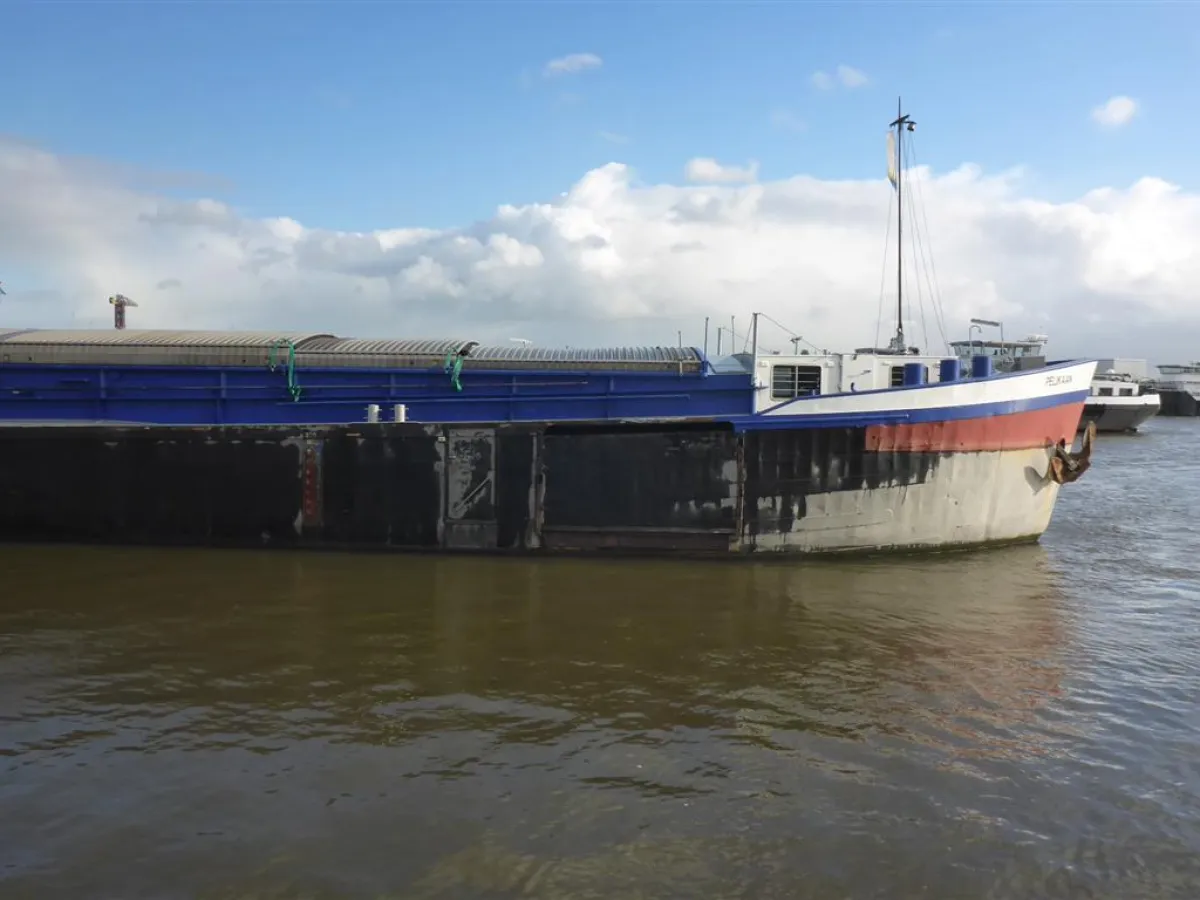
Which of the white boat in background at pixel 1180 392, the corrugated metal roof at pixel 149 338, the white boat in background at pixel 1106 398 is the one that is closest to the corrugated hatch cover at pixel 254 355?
the corrugated metal roof at pixel 149 338

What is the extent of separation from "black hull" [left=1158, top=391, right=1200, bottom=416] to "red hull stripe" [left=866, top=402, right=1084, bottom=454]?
8739cm

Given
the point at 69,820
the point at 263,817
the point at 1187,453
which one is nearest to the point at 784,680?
the point at 263,817

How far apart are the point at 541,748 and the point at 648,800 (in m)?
1.11

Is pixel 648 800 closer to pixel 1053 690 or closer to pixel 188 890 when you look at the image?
pixel 188 890

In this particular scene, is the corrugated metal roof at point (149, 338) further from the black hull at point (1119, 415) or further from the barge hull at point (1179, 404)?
the barge hull at point (1179, 404)

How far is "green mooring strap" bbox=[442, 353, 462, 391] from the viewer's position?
15047mm

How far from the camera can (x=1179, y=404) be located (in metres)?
85.2

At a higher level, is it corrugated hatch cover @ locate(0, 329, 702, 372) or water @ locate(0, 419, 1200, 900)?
corrugated hatch cover @ locate(0, 329, 702, 372)

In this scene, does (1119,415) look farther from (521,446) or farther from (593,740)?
(593,740)

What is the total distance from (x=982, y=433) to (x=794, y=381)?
3508mm

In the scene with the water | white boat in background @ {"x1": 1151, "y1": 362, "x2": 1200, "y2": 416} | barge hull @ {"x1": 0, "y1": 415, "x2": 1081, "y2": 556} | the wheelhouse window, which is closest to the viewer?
the water

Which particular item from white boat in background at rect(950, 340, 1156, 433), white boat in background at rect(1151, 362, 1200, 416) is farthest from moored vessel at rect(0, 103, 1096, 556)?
white boat in background at rect(1151, 362, 1200, 416)

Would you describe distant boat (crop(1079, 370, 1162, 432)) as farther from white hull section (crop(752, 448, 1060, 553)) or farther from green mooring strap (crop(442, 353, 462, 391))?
green mooring strap (crop(442, 353, 462, 391))

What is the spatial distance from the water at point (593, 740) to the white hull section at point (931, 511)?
85.6 inches
